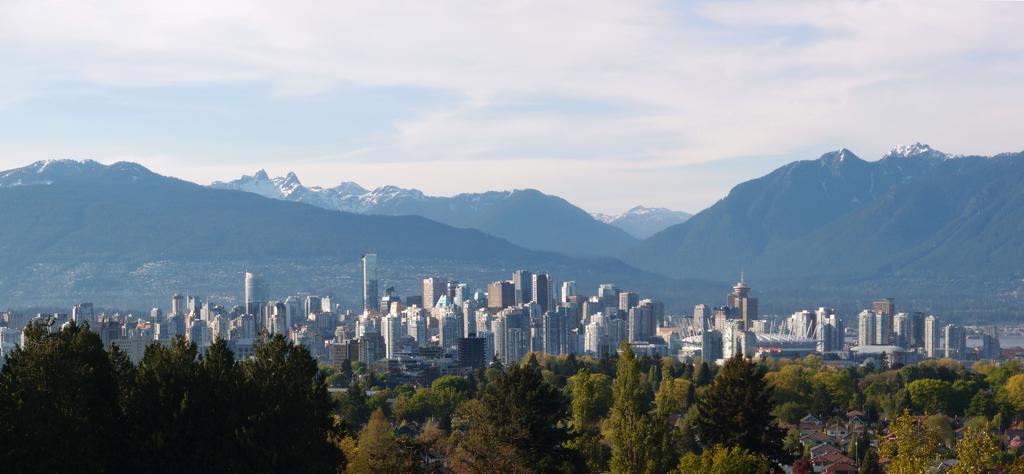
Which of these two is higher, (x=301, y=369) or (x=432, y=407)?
(x=301, y=369)

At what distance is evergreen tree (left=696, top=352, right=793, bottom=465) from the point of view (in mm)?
29812

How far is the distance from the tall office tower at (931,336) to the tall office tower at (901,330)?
385cm

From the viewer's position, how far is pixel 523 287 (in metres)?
184

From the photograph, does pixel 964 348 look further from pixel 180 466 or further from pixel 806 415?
pixel 180 466

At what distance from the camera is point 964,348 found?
14825cm

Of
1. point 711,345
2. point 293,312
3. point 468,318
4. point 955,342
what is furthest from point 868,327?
point 293,312

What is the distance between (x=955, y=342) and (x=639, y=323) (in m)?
32.8

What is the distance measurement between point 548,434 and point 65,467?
10565 millimetres

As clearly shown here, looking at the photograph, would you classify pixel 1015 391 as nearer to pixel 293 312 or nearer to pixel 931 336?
pixel 931 336

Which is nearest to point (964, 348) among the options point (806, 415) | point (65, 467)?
point (806, 415)

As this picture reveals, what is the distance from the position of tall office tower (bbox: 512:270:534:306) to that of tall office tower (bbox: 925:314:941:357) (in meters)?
47.3

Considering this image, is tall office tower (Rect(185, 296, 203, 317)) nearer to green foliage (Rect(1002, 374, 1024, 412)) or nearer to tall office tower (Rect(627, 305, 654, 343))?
tall office tower (Rect(627, 305, 654, 343))

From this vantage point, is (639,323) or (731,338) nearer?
(731,338)

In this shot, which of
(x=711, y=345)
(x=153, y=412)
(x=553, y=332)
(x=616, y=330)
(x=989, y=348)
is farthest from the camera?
(x=616, y=330)
